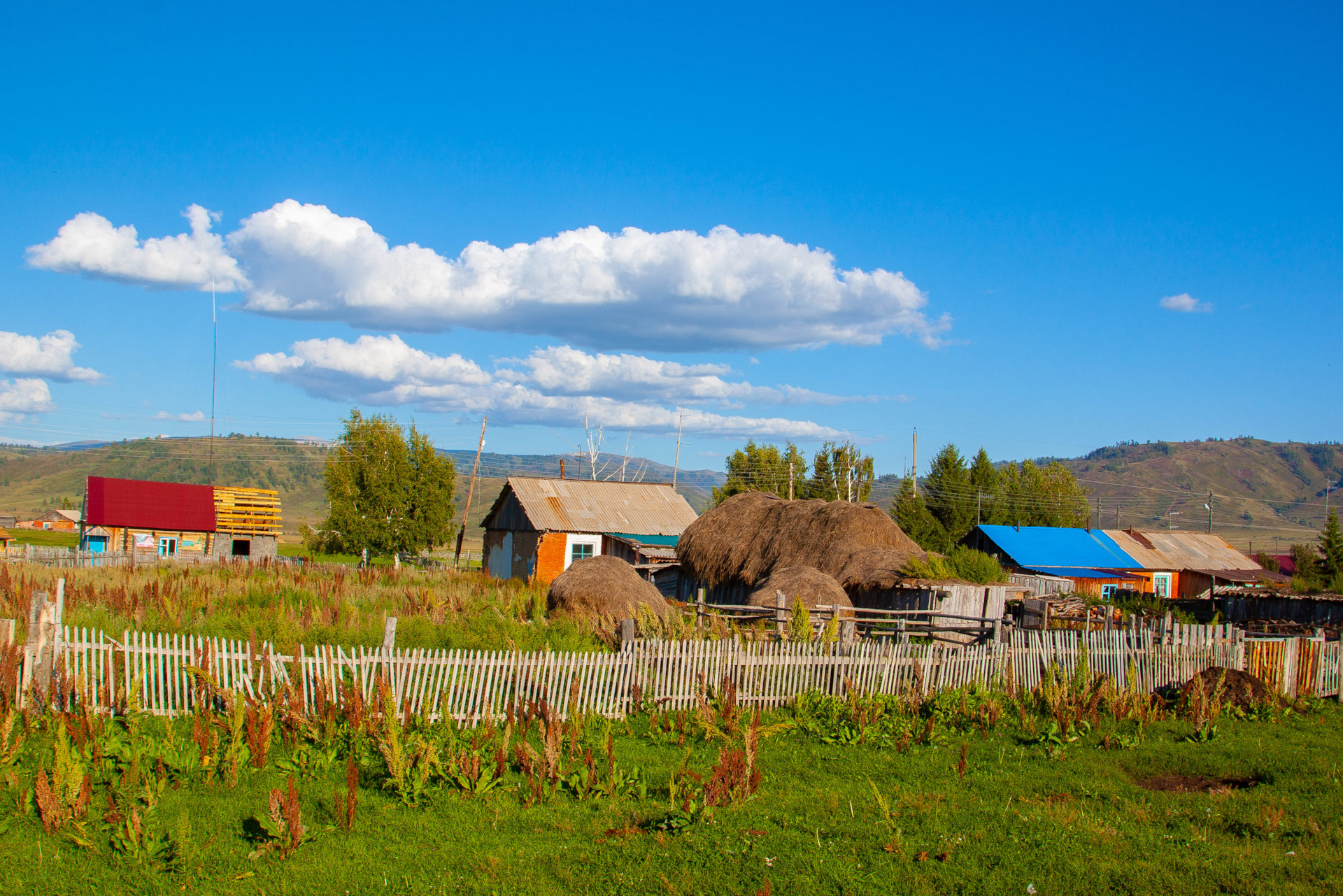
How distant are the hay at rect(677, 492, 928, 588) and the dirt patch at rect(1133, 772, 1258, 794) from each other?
12393mm

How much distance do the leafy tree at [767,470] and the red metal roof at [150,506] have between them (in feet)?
108

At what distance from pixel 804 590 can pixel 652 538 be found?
56.3 feet

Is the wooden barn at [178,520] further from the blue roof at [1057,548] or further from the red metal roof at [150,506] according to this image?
the blue roof at [1057,548]

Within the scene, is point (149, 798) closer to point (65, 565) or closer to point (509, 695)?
point (509, 695)

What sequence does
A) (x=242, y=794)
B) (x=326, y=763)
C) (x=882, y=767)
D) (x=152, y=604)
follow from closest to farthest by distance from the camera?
(x=242, y=794) < (x=326, y=763) < (x=882, y=767) < (x=152, y=604)

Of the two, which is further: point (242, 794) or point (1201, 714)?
point (1201, 714)

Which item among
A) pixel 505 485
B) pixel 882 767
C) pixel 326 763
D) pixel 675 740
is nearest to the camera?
pixel 326 763

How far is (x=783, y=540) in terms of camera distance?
1001 inches

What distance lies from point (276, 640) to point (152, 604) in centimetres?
670

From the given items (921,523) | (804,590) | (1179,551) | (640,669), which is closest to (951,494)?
(921,523)

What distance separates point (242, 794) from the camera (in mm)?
7559

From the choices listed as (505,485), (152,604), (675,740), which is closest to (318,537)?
(505,485)

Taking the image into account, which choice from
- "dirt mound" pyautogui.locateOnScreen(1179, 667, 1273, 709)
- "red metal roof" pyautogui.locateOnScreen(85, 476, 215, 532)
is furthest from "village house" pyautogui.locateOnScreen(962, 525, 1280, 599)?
"red metal roof" pyautogui.locateOnScreen(85, 476, 215, 532)

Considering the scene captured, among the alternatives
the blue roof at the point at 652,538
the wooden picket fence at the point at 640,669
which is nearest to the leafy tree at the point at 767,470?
the blue roof at the point at 652,538
